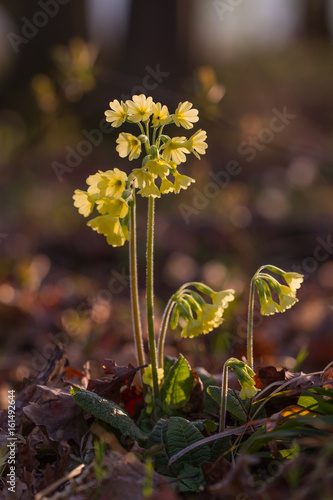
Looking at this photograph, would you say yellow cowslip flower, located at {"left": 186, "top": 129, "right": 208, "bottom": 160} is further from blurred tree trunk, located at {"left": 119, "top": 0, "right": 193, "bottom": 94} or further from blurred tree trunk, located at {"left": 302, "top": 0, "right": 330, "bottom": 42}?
blurred tree trunk, located at {"left": 302, "top": 0, "right": 330, "bottom": 42}

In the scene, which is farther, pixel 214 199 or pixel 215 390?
pixel 214 199

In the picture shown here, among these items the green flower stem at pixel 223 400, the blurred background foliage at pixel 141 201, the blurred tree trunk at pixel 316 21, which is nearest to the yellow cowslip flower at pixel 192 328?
the green flower stem at pixel 223 400

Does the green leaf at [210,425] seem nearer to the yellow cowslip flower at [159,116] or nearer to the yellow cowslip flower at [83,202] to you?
the yellow cowslip flower at [83,202]

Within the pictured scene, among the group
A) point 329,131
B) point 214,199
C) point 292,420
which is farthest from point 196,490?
point 329,131

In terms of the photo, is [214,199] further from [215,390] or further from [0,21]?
[0,21]

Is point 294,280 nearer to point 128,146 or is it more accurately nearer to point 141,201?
point 128,146

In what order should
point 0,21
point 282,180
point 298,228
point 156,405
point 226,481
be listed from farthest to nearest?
1. point 0,21
2. point 282,180
3. point 298,228
4. point 156,405
5. point 226,481

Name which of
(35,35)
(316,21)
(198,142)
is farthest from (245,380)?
(316,21)
